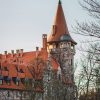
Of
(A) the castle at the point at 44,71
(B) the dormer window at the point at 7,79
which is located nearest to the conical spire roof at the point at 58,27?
(A) the castle at the point at 44,71

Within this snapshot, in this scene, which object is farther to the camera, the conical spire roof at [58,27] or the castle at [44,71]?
the conical spire roof at [58,27]

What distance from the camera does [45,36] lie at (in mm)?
77438

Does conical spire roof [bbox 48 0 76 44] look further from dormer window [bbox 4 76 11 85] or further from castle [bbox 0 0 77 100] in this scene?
dormer window [bbox 4 76 11 85]

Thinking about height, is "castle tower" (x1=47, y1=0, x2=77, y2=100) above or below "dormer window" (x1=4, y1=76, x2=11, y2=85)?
above

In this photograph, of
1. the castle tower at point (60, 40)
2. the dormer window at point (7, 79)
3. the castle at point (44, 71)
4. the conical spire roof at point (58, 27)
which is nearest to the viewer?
the castle at point (44, 71)

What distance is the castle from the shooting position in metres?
47.3

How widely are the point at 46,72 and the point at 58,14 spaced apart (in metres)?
24.9

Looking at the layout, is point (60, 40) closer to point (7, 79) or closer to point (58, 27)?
point (58, 27)

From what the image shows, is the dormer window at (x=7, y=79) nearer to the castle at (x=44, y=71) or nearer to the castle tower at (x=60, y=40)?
Result: the castle at (x=44, y=71)

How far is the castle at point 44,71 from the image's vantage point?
155ft

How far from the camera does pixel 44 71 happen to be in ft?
191

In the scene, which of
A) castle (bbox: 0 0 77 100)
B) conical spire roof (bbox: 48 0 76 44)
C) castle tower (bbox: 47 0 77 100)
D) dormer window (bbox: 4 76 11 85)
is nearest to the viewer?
castle (bbox: 0 0 77 100)

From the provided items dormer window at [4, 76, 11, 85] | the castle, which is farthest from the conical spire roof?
dormer window at [4, 76, 11, 85]

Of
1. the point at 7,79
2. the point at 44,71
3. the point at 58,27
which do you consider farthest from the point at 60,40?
the point at 44,71
